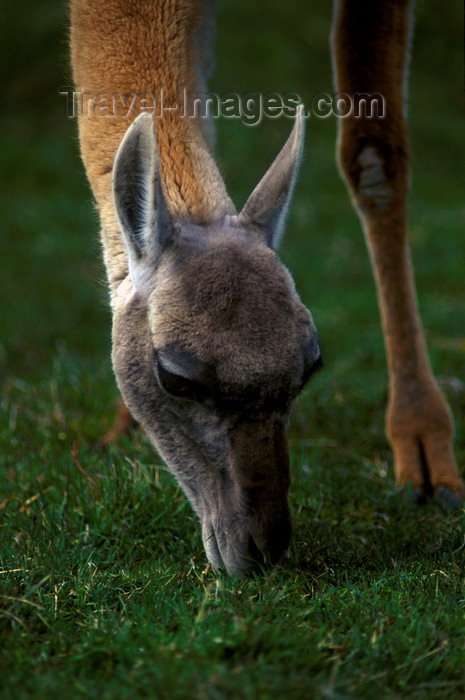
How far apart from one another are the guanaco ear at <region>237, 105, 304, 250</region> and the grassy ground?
35.3 inches

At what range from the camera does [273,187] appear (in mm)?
3418

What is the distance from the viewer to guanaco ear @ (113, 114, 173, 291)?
3113 millimetres

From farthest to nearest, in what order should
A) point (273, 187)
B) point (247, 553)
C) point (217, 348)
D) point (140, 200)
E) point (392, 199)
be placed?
point (392, 199), point (273, 187), point (140, 200), point (247, 553), point (217, 348)

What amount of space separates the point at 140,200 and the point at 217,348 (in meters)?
0.78

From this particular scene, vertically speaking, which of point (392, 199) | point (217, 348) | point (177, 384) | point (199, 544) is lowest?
point (199, 544)

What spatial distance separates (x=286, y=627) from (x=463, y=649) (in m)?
0.51

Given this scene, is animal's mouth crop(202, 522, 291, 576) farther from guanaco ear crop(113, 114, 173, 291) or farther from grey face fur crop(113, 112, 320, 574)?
guanaco ear crop(113, 114, 173, 291)

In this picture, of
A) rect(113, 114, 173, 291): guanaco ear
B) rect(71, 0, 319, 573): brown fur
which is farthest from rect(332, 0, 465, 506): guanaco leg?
rect(113, 114, 173, 291): guanaco ear

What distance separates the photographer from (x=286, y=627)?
244cm

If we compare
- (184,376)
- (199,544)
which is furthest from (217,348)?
(199,544)

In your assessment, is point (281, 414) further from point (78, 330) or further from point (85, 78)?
point (78, 330)

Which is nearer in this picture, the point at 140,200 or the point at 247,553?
the point at 247,553

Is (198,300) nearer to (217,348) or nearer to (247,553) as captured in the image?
(217,348)

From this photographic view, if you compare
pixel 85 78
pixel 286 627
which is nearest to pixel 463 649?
pixel 286 627
